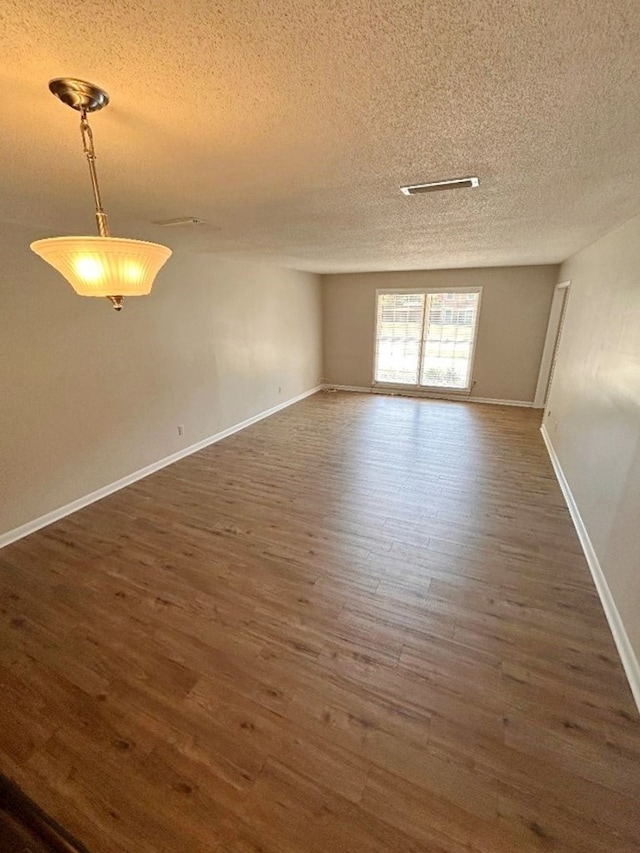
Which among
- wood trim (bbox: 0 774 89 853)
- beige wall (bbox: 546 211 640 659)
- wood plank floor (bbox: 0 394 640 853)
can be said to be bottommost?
wood plank floor (bbox: 0 394 640 853)

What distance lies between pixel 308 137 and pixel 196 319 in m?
3.20

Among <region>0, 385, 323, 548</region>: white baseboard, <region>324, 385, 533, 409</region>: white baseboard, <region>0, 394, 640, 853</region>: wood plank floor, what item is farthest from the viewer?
<region>324, 385, 533, 409</region>: white baseboard

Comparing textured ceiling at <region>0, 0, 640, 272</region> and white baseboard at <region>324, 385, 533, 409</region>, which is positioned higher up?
textured ceiling at <region>0, 0, 640, 272</region>

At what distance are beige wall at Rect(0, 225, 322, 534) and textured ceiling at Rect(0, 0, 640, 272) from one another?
30.3 inches

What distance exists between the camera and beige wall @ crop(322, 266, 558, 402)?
5898mm

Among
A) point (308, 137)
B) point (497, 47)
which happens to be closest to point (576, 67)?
point (497, 47)

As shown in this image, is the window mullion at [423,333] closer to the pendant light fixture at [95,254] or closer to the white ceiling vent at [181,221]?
the white ceiling vent at [181,221]

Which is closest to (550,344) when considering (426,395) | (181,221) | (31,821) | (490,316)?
(490,316)

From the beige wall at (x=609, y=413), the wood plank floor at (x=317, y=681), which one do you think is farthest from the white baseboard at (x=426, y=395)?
the wood plank floor at (x=317, y=681)

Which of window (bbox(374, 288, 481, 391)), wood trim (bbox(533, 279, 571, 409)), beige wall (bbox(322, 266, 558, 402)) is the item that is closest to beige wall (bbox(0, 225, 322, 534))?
beige wall (bbox(322, 266, 558, 402))

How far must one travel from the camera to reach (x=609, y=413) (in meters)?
2.54

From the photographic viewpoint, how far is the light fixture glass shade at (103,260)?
110 centimetres

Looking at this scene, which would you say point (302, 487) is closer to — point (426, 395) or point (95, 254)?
point (95, 254)

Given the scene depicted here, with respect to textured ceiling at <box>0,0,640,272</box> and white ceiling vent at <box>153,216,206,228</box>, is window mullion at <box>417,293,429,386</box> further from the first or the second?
white ceiling vent at <box>153,216,206,228</box>
